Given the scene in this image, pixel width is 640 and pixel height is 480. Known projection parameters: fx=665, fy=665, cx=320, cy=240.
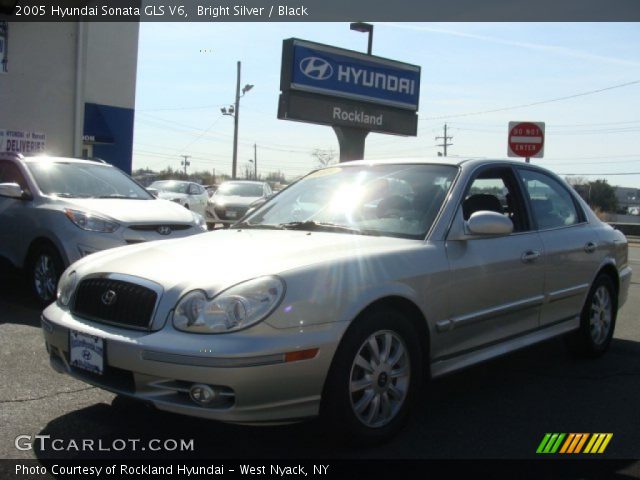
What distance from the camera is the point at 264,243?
3.74 metres

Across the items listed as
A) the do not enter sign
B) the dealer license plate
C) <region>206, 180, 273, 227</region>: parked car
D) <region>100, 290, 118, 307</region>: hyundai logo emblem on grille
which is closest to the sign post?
the do not enter sign

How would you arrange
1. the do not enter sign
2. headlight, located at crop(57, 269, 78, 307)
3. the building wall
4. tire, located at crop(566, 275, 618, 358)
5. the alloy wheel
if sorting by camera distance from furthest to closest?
the building wall < the do not enter sign < tire, located at crop(566, 275, 618, 358) < headlight, located at crop(57, 269, 78, 307) < the alloy wheel

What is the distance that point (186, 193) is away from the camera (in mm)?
19672

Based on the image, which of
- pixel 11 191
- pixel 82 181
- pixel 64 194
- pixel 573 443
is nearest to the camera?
pixel 573 443

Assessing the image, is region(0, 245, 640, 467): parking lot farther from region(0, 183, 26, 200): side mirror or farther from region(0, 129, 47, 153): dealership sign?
region(0, 129, 47, 153): dealership sign

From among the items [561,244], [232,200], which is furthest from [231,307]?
[232,200]

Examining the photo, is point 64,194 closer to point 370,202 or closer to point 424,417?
point 370,202

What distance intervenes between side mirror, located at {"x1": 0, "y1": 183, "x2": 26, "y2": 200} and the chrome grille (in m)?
3.94

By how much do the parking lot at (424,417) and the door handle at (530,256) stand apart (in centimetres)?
88

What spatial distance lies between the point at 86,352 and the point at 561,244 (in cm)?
336

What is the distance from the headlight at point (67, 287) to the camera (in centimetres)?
365

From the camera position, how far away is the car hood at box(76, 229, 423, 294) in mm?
3189

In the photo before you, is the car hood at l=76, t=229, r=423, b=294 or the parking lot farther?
the parking lot

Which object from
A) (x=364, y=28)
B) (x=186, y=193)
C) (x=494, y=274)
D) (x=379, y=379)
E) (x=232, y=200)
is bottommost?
(x=379, y=379)
